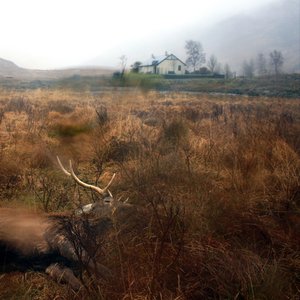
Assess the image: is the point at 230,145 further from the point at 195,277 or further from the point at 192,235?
the point at 195,277

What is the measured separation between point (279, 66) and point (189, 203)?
64360mm

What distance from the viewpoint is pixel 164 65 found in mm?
9367

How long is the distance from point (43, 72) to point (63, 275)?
2.82 m

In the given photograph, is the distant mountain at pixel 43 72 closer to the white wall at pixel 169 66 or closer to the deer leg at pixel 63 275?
the deer leg at pixel 63 275

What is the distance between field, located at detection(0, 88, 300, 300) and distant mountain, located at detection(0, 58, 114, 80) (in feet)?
2.33

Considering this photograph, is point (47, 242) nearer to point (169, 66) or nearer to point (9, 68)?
point (9, 68)

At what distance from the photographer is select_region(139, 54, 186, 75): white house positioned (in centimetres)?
760

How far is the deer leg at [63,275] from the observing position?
3.73m

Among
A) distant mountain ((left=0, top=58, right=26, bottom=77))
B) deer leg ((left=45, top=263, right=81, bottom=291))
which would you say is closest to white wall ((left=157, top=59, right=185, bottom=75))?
distant mountain ((left=0, top=58, right=26, bottom=77))

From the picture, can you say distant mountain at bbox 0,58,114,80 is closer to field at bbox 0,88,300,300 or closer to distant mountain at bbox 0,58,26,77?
distant mountain at bbox 0,58,26,77

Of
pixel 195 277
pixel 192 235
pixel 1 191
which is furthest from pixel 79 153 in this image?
pixel 195 277

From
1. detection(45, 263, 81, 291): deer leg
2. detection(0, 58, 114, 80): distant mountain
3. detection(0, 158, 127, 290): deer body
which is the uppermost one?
detection(0, 58, 114, 80): distant mountain

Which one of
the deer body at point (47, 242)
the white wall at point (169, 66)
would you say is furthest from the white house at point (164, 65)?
the deer body at point (47, 242)

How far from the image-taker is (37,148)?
28.4 ft
